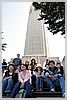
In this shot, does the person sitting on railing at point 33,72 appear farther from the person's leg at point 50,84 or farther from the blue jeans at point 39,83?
the person's leg at point 50,84

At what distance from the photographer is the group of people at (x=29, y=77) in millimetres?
17516

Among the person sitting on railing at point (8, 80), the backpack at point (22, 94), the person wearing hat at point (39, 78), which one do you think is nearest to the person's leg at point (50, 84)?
the person wearing hat at point (39, 78)

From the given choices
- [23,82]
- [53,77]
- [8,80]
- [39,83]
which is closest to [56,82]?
[53,77]

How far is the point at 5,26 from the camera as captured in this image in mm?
17484

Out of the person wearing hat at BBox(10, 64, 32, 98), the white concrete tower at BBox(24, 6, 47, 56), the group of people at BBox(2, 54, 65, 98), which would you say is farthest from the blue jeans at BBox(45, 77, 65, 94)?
the white concrete tower at BBox(24, 6, 47, 56)

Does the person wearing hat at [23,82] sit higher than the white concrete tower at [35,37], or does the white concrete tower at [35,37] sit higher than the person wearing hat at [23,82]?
the white concrete tower at [35,37]

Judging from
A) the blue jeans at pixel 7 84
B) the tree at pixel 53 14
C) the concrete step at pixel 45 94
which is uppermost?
the tree at pixel 53 14

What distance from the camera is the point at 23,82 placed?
17531 millimetres

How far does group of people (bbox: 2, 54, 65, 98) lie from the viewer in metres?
17.5

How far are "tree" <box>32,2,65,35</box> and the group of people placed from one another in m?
0.54

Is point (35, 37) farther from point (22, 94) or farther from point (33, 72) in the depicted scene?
point (22, 94)

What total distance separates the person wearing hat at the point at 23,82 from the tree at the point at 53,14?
0.79 metres

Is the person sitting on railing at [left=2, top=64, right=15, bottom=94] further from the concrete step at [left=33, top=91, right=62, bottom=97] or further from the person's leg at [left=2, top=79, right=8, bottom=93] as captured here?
the concrete step at [left=33, top=91, right=62, bottom=97]

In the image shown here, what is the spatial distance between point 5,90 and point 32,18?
1.23 meters
